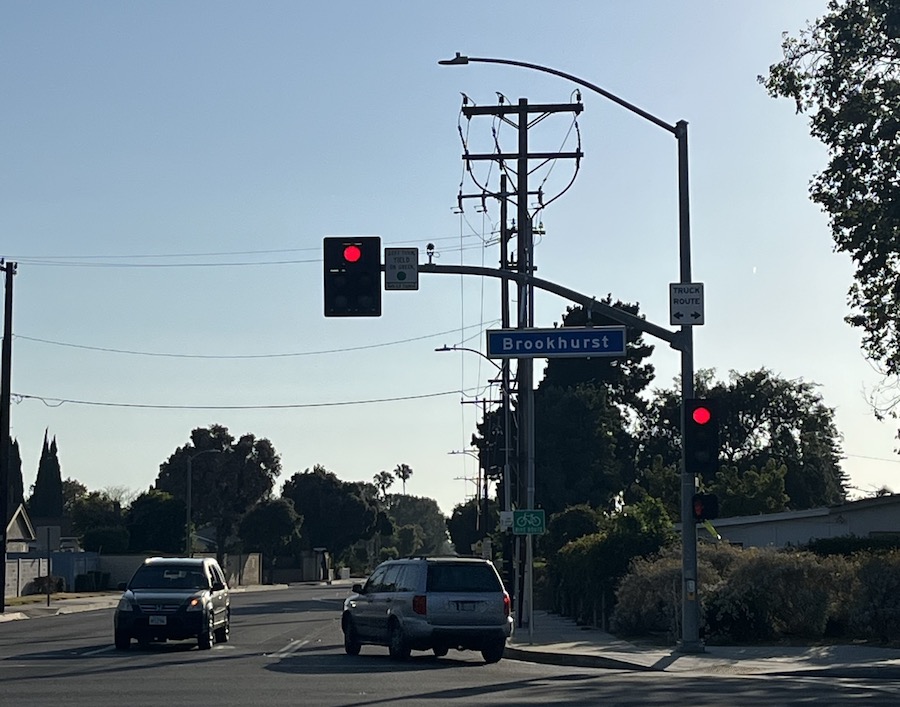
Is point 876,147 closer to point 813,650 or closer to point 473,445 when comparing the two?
point 813,650

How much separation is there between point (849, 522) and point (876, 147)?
13.9 meters

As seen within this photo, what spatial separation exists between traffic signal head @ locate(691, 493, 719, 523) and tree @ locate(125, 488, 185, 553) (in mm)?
70583

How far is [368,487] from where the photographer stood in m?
128

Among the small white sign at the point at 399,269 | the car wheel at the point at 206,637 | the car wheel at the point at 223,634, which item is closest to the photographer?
the small white sign at the point at 399,269

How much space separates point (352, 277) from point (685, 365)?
6711mm

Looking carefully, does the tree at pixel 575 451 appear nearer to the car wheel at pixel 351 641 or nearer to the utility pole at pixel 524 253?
the utility pole at pixel 524 253

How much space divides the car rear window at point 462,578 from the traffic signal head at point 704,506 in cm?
370

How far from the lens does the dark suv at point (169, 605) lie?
85.5 ft

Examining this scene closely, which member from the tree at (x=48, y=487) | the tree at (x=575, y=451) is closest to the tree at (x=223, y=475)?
the tree at (x=48, y=487)

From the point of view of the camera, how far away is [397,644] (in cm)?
2434

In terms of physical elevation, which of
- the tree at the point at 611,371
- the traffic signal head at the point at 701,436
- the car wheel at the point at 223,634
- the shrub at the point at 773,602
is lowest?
the car wheel at the point at 223,634

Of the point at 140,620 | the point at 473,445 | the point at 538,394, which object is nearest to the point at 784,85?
the point at 140,620

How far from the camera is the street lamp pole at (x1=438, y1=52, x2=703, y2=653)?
24750mm

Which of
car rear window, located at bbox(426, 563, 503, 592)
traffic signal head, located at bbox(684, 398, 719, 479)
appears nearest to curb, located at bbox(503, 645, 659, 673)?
car rear window, located at bbox(426, 563, 503, 592)
